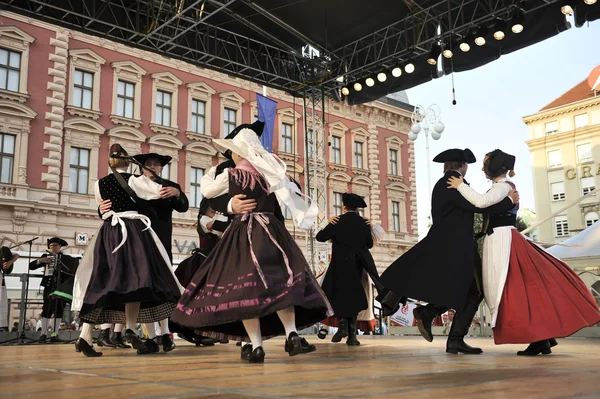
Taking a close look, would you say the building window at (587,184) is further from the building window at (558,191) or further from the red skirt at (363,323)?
the red skirt at (363,323)

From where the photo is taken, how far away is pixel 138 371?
10.1ft

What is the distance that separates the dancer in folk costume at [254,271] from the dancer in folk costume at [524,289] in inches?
53.8

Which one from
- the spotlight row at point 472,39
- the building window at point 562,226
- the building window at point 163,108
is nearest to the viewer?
the spotlight row at point 472,39

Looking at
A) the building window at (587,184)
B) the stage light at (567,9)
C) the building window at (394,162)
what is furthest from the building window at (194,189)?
the building window at (587,184)

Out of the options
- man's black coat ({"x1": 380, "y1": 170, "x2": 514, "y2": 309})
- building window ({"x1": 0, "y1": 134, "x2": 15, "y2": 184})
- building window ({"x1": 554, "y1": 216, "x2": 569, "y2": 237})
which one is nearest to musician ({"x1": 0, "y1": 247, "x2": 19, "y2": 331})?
man's black coat ({"x1": 380, "y1": 170, "x2": 514, "y2": 309})

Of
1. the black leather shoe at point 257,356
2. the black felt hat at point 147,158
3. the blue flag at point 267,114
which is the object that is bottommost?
the black leather shoe at point 257,356

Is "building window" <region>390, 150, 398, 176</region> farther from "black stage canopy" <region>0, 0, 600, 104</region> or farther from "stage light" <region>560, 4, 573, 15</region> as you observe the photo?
"stage light" <region>560, 4, 573, 15</region>

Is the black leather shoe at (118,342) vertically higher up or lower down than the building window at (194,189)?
lower down

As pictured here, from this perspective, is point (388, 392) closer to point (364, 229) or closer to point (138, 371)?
point (138, 371)

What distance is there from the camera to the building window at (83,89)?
20.9m

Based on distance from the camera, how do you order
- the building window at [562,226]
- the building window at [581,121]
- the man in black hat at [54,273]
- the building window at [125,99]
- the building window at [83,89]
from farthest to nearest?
the building window at [562,226] < the building window at [581,121] < the building window at [125,99] < the building window at [83,89] < the man in black hat at [54,273]

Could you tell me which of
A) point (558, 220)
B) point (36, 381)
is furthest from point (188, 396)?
point (558, 220)


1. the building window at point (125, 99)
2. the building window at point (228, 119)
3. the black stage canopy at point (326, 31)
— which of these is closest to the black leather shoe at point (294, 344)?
the black stage canopy at point (326, 31)

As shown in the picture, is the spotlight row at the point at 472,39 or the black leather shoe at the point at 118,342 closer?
the black leather shoe at the point at 118,342
